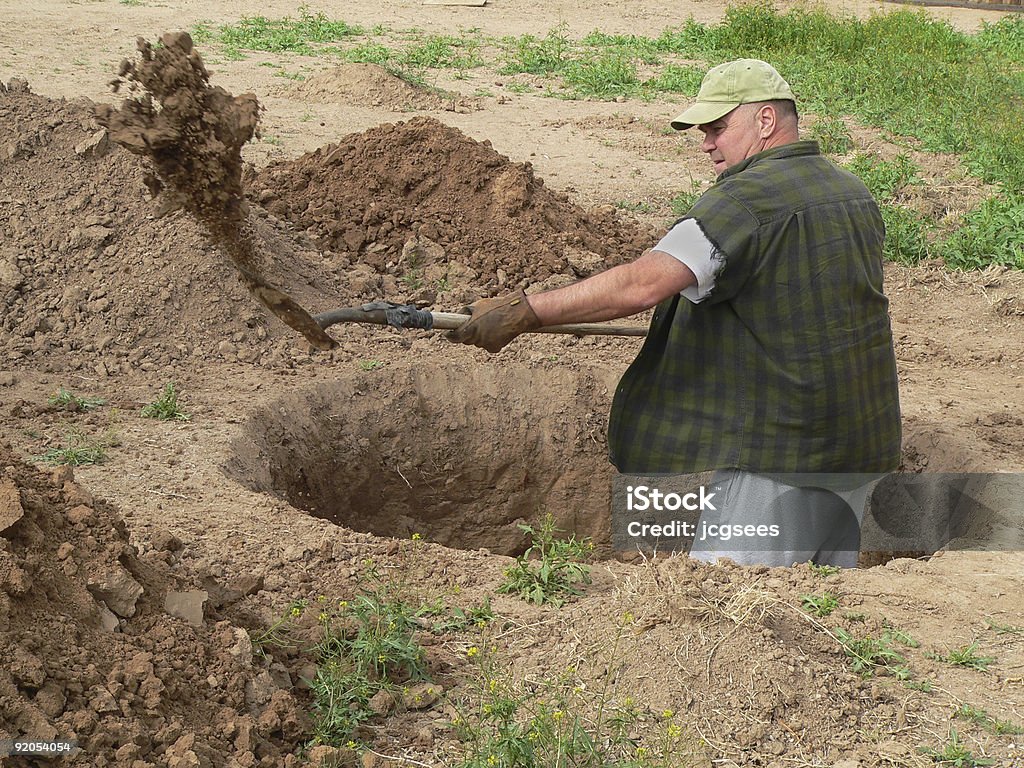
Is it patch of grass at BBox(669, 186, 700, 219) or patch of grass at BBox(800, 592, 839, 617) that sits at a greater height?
patch of grass at BBox(669, 186, 700, 219)

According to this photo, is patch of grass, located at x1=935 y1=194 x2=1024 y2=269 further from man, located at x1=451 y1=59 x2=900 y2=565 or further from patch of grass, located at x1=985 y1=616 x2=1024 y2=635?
patch of grass, located at x1=985 y1=616 x2=1024 y2=635

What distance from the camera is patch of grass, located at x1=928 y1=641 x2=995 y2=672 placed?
3.16 metres

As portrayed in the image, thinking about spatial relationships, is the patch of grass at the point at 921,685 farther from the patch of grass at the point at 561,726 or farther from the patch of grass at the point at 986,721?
the patch of grass at the point at 561,726

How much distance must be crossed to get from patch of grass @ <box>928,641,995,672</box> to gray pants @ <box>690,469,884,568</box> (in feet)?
2.91

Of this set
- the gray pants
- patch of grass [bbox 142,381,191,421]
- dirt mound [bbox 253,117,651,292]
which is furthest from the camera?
dirt mound [bbox 253,117,651,292]

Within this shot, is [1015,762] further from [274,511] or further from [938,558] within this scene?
[274,511]

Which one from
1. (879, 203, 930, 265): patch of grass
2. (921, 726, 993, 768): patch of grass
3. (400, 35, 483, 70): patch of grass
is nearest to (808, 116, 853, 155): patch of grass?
(879, 203, 930, 265): patch of grass

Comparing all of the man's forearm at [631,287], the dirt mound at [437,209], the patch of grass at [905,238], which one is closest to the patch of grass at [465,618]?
the man's forearm at [631,287]

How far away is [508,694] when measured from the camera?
2.88 meters

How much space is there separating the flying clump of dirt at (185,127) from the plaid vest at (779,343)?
1527 millimetres

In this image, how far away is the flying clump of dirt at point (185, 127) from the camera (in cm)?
351

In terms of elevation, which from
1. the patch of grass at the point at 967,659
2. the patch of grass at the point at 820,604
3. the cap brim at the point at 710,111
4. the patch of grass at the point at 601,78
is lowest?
the patch of grass at the point at 967,659

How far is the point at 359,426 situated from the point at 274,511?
1372 millimetres

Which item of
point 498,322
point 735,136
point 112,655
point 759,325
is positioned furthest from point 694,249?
point 112,655
